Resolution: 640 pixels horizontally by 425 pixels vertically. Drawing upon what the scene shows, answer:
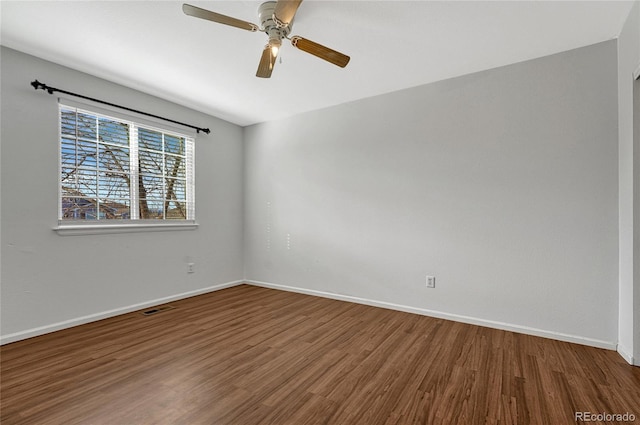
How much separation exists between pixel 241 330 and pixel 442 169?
8.75ft

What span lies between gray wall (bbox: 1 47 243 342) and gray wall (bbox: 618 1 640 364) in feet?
14.7

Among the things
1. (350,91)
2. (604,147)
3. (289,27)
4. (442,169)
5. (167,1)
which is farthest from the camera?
(350,91)

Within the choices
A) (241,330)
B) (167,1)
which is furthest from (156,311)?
(167,1)

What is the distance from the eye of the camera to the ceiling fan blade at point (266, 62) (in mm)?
2087

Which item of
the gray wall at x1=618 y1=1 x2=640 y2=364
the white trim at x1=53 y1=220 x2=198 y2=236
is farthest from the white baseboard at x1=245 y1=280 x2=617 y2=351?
the white trim at x1=53 y1=220 x2=198 y2=236

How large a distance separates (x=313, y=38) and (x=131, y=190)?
105 inches

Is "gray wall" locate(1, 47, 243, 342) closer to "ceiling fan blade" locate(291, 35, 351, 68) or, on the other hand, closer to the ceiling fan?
the ceiling fan

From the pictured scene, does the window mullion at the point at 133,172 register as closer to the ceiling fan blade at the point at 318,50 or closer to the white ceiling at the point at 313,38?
the white ceiling at the point at 313,38

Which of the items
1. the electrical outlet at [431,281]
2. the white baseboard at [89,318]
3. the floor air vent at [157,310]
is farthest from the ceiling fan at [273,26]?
the white baseboard at [89,318]

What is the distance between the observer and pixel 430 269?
10.6 ft

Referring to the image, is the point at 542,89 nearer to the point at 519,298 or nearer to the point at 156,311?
the point at 519,298

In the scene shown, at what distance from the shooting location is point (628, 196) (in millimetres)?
2197

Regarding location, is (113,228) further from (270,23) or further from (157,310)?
(270,23)
